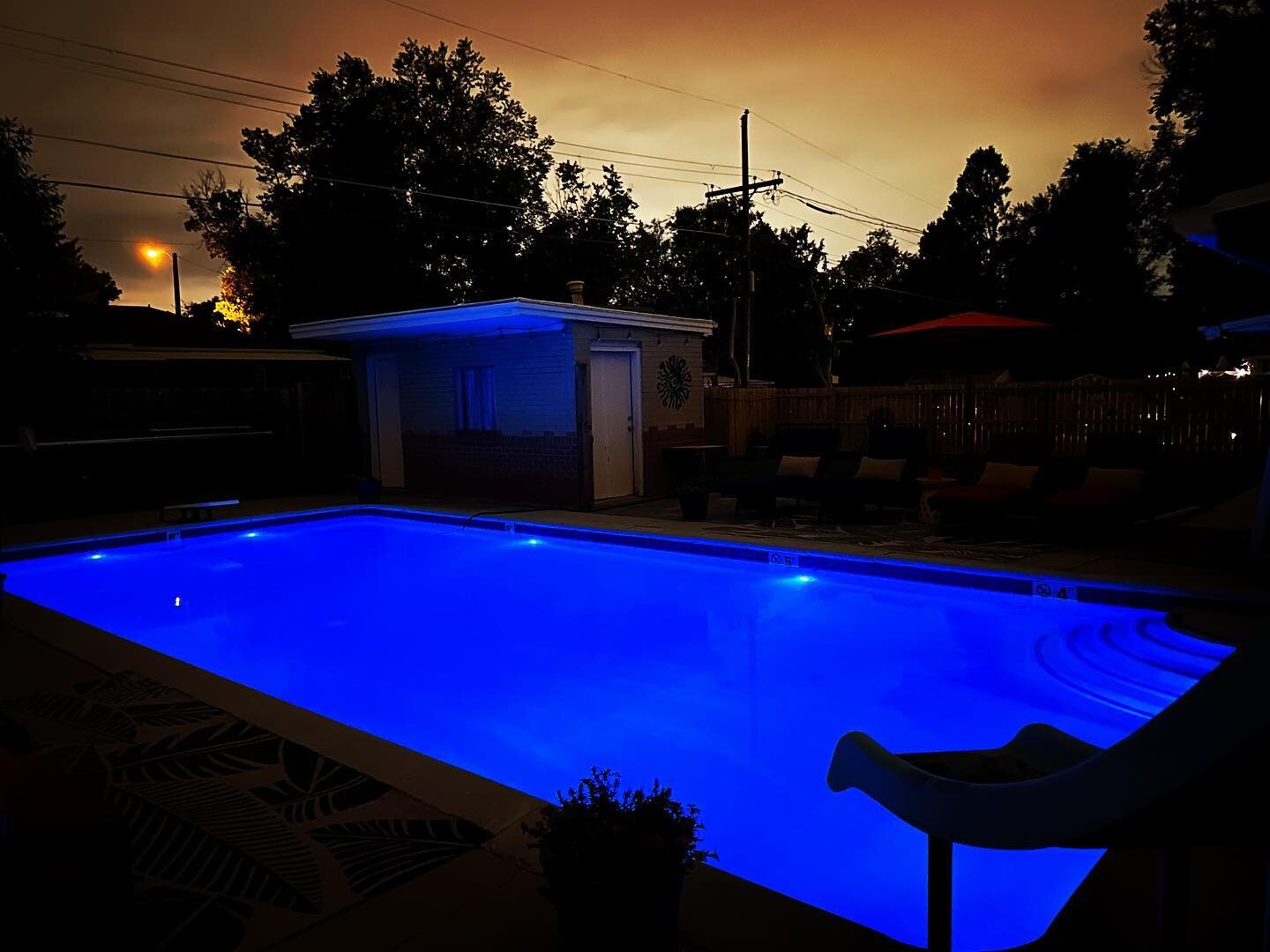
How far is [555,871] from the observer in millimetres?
1942

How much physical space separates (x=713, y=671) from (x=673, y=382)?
8.14 meters

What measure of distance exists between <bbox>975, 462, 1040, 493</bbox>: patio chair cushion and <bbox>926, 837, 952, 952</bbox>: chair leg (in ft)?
25.7

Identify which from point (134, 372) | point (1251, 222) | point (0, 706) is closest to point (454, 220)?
point (134, 372)

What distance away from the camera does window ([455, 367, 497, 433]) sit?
1285 cm

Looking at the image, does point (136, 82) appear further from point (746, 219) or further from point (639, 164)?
point (746, 219)

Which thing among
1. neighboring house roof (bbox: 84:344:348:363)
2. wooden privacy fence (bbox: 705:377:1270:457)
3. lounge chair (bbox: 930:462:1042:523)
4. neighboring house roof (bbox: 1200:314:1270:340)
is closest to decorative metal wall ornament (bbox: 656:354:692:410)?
wooden privacy fence (bbox: 705:377:1270:457)

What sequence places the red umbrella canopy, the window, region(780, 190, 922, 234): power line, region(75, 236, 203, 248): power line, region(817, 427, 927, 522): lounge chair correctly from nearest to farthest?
the red umbrella canopy
region(817, 427, 927, 522): lounge chair
the window
region(75, 236, 203, 248): power line
region(780, 190, 922, 234): power line

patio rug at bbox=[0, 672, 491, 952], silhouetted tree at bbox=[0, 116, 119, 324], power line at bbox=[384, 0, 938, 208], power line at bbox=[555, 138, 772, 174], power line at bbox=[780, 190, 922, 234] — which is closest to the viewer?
patio rug at bbox=[0, 672, 491, 952]

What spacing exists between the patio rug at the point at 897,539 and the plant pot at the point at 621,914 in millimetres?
6214

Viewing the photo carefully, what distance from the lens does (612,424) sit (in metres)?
12.7

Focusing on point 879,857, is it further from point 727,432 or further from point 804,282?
point 804,282

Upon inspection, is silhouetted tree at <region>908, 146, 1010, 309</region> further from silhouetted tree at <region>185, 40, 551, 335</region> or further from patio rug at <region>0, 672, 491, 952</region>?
patio rug at <region>0, 672, 491, 952</region>

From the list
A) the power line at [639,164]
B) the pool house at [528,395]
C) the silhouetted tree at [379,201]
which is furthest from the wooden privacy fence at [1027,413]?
the silhouetted tree at [379,201]

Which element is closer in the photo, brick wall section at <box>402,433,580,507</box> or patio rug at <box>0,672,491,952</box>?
patio rug at <box>0,672,491,952</box>
